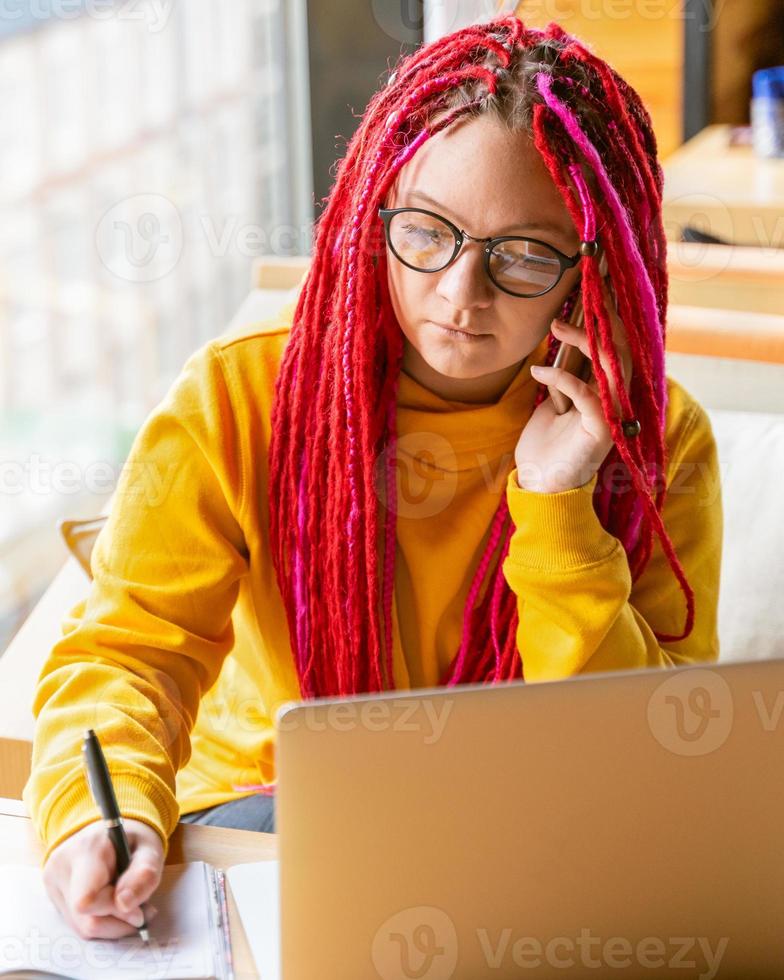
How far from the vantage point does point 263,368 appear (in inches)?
44.2

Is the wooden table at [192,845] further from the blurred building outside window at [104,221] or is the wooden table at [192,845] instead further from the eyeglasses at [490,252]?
the blurred building outside window at [104,221]

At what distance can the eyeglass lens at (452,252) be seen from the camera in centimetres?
98

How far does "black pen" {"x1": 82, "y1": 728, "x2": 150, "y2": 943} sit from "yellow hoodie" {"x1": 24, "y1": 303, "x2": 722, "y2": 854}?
7 cm

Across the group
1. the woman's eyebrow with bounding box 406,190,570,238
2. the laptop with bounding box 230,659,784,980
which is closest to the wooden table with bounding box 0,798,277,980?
the laptop with bounding box 230,659,784,980

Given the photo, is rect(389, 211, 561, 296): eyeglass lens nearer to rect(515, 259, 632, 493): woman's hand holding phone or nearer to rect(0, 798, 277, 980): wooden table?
rect(515, 259, 632, 493): woman's hand holding phone

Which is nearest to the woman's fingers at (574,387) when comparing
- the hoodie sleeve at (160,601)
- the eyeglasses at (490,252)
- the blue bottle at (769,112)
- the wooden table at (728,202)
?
the eyeglasses at (490,252)

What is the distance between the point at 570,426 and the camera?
1102mm

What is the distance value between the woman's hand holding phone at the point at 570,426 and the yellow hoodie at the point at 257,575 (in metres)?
0.02

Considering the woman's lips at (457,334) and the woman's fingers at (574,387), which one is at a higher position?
the woman's lips at (457,334)

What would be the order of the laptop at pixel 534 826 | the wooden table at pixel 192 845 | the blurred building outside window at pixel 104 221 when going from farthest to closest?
the blurred building outside window at pixel 104 221 → the wooden table at pixel 192 845 → the laptop at pixel 534 826

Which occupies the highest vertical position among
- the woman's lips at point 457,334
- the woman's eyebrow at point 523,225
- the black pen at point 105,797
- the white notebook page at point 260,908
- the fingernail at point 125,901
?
the woman's eyebrow at point 523,225

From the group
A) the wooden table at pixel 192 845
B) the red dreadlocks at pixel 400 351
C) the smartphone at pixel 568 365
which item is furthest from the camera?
the smartphone at pixel 568 365

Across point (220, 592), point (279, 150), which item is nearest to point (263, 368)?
point (220, 592)

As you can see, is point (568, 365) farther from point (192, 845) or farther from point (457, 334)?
point (192, 845)
